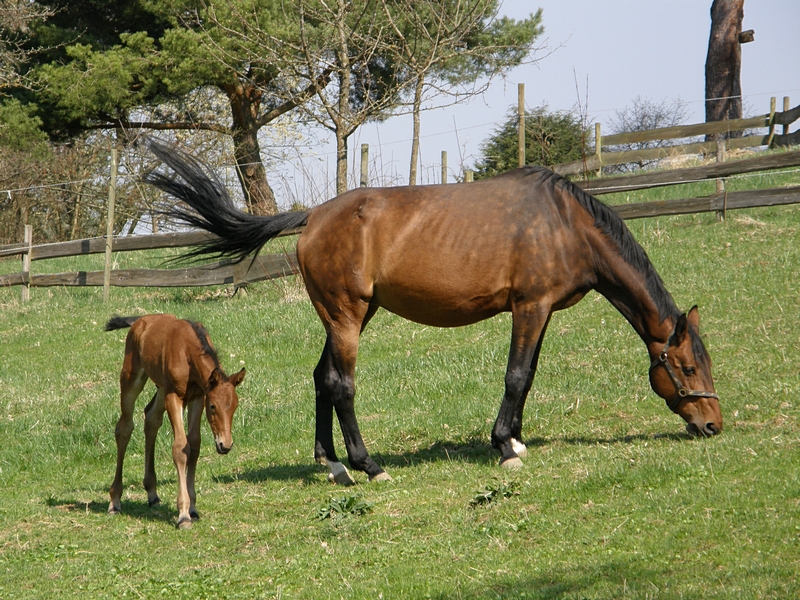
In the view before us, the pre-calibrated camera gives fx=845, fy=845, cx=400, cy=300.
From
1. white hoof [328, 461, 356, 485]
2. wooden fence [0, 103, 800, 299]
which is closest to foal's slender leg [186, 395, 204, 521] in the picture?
white hoof [328, 461, 356, 485]

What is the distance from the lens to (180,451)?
5.98 meters

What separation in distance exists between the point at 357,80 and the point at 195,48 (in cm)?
420

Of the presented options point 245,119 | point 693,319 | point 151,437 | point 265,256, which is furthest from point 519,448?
point 245,119

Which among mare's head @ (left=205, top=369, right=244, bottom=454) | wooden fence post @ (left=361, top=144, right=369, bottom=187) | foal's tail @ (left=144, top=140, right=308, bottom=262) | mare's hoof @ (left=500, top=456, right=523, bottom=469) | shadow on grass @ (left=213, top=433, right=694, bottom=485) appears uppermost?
wooden fence post @ (left=361, top=144, right=369, bottom=187)

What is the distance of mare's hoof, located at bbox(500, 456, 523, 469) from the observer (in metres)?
6.58

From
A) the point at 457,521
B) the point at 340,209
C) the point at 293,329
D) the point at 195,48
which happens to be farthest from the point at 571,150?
the point at 457,521

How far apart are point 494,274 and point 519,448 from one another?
1.46m

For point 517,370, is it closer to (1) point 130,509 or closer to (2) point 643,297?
(2) point 643,297

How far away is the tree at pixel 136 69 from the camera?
19.7 metres

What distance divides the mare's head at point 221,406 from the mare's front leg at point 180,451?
1.54ft

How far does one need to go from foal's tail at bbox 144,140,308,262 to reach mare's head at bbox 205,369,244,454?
204 centimetres

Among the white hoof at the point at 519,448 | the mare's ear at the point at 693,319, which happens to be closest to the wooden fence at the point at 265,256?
the white hoof at the point at 519,448

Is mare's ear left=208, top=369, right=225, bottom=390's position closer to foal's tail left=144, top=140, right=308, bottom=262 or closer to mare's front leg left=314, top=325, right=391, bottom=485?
mare's front leg left=314, top=325, right=391, bottom=485

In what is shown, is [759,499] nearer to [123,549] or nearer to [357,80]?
[123,549]
